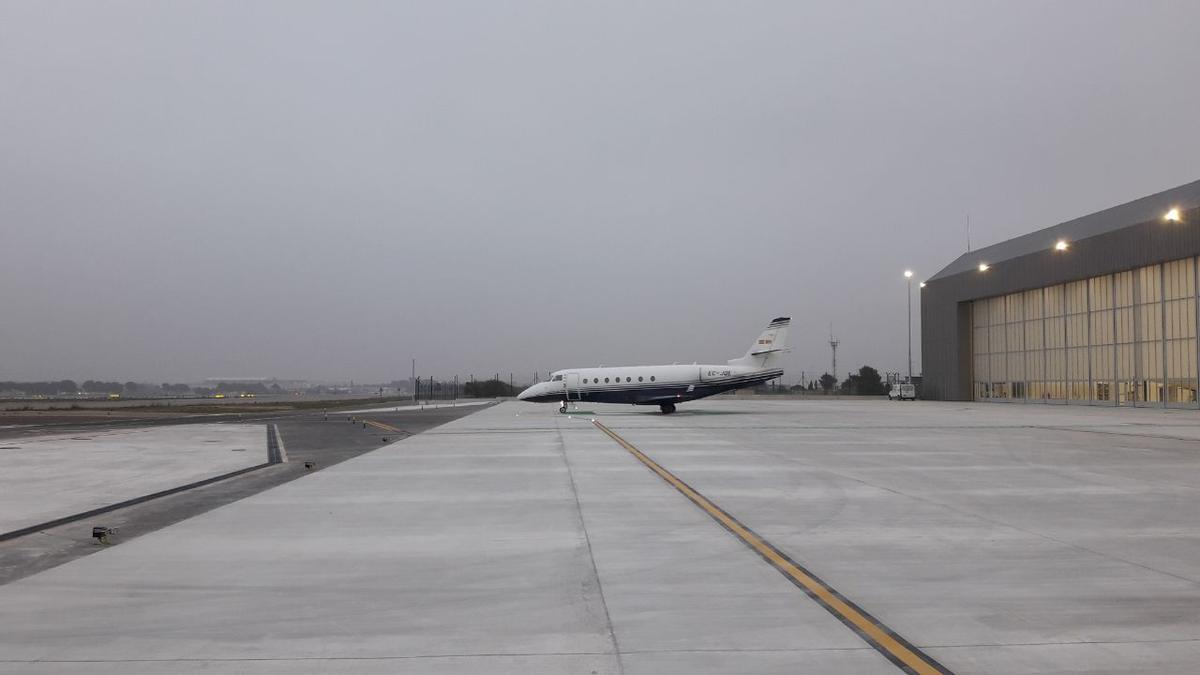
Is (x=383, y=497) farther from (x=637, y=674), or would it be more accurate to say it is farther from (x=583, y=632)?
(x=637, y=674)

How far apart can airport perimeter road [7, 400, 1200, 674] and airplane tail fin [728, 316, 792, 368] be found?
2947 centimetres

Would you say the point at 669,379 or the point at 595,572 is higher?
the point at 669,379

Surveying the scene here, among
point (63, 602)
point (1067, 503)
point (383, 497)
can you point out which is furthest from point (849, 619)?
point (383, 497)

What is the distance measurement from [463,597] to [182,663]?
231cm

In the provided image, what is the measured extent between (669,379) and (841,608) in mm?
37171

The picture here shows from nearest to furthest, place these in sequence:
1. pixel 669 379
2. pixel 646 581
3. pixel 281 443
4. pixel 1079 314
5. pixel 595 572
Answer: pixel 646 581, pixel 595 572, pixel 281 443, pixel 669 379, pixel 1079 314

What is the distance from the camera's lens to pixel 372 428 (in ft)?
109

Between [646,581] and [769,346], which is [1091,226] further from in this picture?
[646,581]

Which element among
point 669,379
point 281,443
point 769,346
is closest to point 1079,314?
point 769,346

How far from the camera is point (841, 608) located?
257 inches

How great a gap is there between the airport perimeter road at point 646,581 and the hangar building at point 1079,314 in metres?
A: 46.7

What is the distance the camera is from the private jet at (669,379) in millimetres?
43562

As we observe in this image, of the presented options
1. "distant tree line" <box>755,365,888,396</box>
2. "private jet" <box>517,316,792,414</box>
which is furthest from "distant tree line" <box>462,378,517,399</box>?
"private jet" <box>517,316,792,414</box>

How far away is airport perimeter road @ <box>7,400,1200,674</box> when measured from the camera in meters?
5.50
